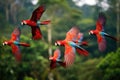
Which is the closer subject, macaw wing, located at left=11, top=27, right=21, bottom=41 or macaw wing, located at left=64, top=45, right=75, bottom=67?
macaw wing, located at left=64, top=45, right=75, bottom=67

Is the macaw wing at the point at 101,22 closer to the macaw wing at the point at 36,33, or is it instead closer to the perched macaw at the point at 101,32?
the perched macaw at the point at 101,32

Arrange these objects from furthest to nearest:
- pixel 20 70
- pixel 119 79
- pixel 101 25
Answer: pixel 20 70 < pixel 119 79 < pixel 101 25

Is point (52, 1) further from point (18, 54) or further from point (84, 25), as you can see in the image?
point (18, 54)

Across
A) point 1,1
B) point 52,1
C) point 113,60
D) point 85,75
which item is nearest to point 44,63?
point 85,75

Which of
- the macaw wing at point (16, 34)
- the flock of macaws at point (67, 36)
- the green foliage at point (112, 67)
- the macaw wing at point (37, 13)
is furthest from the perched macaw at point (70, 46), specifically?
the green foliage at point (112, 67)

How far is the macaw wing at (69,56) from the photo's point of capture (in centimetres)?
295

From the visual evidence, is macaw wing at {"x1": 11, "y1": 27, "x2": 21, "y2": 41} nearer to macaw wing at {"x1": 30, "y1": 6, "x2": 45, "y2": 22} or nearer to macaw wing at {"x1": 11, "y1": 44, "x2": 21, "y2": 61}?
macaw wing at {"x1": 11, "y1": 44, "x2": 21, "y2": 61}

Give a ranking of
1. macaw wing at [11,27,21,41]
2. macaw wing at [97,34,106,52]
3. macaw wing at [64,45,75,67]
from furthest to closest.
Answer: macaw wing at [11,27,21,41]
macaw wing at [97,34,106,52]
macaw wing at [64,45,75,67]

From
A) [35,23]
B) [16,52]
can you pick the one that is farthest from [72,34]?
[16,52]

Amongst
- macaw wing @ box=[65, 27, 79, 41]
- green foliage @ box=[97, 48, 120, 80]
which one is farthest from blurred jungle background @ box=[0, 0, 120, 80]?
macaw wing @ box=[65, 27, 79, 41]

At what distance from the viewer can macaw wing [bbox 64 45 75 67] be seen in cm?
295

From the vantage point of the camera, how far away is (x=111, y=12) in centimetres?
2586

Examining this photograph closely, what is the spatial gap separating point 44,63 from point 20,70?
2.49 meters

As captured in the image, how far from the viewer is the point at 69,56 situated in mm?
3121
